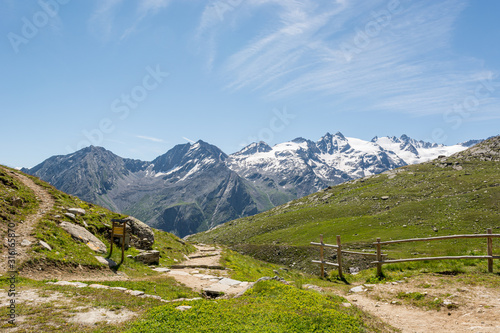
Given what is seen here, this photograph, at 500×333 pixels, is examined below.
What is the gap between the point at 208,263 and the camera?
29.0 metres

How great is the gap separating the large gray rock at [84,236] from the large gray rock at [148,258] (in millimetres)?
3083

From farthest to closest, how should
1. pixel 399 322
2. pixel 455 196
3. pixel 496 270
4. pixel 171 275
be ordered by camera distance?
pixel 455 196 → pixel 171 275 → pixel 496 270 → pixel 399 322

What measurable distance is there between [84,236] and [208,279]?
1163cm

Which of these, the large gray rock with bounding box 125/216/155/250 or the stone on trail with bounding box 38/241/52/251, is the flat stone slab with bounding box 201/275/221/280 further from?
the stone on trail with bounding box 38/241/52/251

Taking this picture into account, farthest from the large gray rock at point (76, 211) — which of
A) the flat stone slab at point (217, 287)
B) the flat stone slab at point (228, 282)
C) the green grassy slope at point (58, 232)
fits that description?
the flat stone slab at point (217, 287)

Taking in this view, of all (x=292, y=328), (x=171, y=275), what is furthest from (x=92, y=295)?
(x=292, y=328)

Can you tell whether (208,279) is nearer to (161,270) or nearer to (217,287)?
(217,287)

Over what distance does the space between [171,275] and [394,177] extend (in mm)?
159149

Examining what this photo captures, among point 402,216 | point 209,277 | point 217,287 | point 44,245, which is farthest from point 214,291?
point 402,216

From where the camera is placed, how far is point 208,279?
71.8 feet

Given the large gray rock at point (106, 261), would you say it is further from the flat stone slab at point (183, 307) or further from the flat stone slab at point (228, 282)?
the flat stone slab at point (183, 307)

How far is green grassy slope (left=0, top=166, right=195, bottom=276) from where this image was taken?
62.3ft

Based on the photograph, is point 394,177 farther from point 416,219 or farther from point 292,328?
point 292,328

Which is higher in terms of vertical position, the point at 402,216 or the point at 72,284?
the point at 72,284
